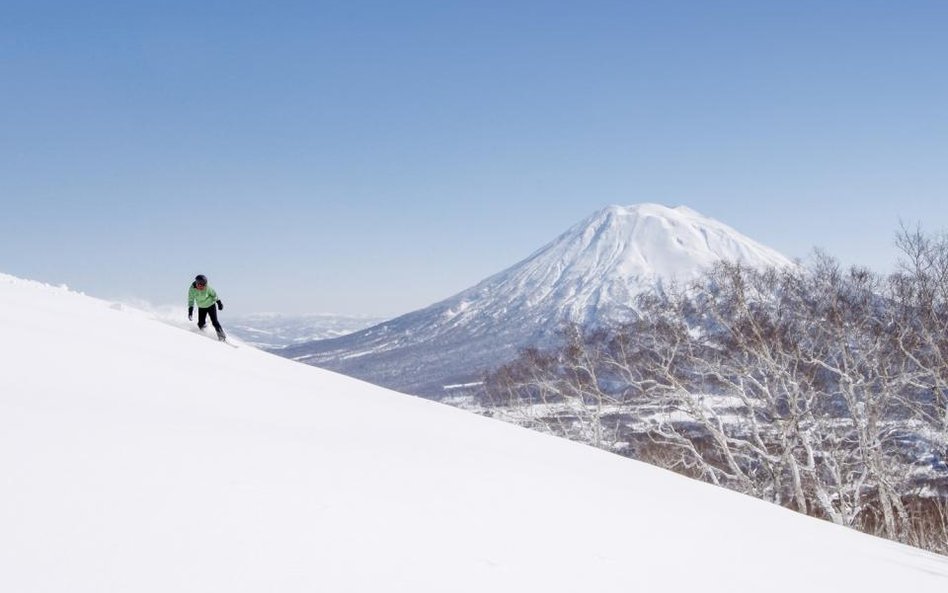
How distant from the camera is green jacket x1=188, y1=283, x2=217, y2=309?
11.9 meters

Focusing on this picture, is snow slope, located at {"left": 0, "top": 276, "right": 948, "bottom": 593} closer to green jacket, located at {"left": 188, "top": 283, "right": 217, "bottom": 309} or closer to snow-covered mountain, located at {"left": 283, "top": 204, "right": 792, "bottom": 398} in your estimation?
green jacket, located at {"left": 188, "top": 283, "right": 217, "bottom": 309}

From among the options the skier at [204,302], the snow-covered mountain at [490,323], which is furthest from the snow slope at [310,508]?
the snow-covered mountain at [490,323]

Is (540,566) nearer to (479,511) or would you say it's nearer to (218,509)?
(479,511)

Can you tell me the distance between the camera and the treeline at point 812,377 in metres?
16.6

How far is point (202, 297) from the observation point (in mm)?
11977

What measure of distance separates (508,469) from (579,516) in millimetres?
1073

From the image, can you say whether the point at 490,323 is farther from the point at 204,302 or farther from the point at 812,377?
the point at 204,302

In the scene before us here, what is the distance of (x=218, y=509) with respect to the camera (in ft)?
9.07

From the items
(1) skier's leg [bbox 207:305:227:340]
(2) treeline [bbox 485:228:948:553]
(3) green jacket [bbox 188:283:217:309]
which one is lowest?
(2) treeline [bbox 485:228:948:553]

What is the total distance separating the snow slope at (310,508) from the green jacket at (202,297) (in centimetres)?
471

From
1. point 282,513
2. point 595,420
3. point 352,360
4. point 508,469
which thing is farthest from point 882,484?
point 352,360

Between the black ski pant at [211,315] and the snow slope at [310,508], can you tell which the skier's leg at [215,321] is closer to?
the black ski pant at [211,315]

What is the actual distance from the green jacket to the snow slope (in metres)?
4.71

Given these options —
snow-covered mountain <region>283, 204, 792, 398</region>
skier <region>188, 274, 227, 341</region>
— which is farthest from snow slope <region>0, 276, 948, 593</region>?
snow-covered mountain <region>283, 204, 792, 398</region>
